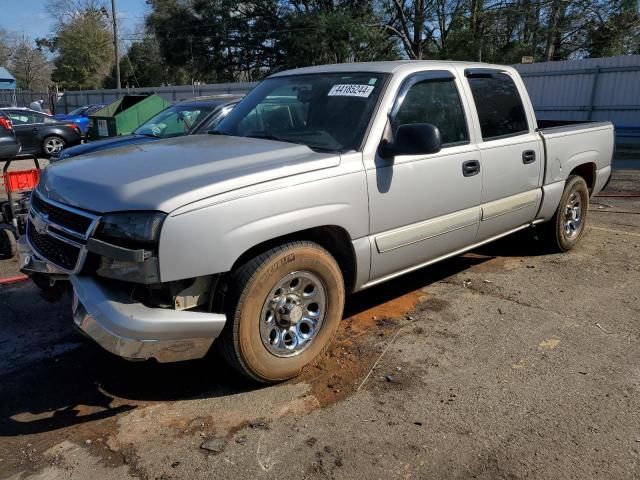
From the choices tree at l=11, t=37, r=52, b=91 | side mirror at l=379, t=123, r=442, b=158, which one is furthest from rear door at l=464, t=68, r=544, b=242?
tree at l=11, t=37, r=52, b=91

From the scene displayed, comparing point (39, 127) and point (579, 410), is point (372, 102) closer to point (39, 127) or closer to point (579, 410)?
point (579, 410)

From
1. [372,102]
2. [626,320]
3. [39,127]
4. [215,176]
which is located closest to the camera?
[215,176]

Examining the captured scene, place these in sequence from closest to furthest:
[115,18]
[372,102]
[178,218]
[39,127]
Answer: [178,218]
[372,102]
[39,127]
[115,18]

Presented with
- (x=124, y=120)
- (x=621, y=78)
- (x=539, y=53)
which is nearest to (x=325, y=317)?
(x=124, y=120)

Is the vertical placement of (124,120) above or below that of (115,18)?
below

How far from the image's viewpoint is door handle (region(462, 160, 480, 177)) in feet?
13.9

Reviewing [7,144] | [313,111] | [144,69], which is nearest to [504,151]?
[313,111]

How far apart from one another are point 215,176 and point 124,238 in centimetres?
58

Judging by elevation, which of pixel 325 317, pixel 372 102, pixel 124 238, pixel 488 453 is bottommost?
pixel 488 453

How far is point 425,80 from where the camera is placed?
13.5ft

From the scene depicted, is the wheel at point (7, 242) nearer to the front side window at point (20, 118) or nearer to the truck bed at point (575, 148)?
the truck bed at point (575, 148)

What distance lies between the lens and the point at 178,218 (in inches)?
108

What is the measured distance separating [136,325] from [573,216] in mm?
4985

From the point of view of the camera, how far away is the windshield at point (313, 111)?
148 inches
